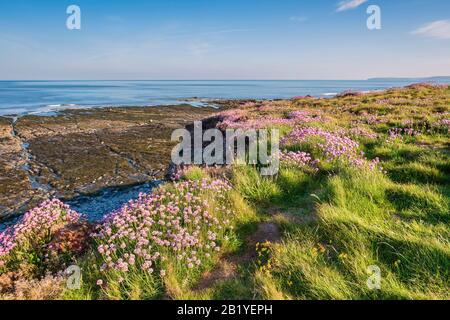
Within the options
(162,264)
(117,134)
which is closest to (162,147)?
(117,134)

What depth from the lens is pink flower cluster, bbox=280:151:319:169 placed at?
29.1ft

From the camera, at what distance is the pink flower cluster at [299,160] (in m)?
8.86

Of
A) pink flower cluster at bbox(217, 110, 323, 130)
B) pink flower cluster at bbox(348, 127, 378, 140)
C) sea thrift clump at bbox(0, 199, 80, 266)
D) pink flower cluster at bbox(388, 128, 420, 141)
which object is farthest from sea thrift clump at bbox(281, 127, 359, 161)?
sea thrift clump at bbox(0, 199, 80, 266)

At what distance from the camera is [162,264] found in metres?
4.83

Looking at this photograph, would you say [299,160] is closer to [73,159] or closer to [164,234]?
[164,234]

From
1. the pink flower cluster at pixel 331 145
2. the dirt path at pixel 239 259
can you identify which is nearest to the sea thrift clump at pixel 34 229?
the dirt path at pixel 239 259

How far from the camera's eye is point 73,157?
20.4 metres

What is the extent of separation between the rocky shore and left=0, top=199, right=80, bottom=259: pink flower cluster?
6.88m

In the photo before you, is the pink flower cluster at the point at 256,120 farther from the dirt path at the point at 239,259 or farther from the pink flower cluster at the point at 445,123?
the dirt path at the point at 239,259

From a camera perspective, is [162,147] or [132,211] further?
[162,147]

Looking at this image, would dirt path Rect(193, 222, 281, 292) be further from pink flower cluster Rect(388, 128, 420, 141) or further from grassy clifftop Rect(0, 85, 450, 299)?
pink flower cluster Rect(388, 128, 420, 141)

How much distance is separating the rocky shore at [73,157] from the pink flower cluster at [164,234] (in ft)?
30.8
